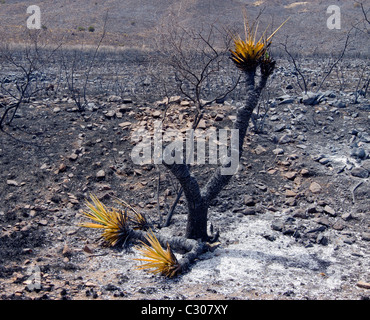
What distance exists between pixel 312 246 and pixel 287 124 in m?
3.90

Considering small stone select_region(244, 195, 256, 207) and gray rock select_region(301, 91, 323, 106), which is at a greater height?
gray rock select_region(301, 91, 323, 106)

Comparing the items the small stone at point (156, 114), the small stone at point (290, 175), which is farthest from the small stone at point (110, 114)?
the small stone at point (290, 175)

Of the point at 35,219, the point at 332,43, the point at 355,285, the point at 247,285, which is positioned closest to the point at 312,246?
the point at 355,285

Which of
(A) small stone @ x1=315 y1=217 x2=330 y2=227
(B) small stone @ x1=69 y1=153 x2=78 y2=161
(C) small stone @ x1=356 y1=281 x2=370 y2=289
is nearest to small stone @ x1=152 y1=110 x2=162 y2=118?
(B) small stone @ x1=69 y1=153 x2=78 y2=161

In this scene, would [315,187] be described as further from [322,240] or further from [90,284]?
[90,284]

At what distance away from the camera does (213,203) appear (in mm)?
6234

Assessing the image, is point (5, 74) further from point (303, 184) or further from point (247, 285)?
point (247, 285)

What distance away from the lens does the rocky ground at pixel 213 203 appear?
158 inches

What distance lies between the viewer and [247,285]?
3.95 m

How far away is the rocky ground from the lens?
4.01 metres

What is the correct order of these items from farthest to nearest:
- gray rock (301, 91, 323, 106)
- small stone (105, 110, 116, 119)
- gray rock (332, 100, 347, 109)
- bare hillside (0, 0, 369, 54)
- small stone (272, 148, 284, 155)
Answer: bare hillside (0, 0, 369, 54) → gray rock (301, 91, 323, 106) → gray rock (332, 100, 347, 109) → small stone (105, 110, 116, 119) → small stone (272, 148, 284, 155)

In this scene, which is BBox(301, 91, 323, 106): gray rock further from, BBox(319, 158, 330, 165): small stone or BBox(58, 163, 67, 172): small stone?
BBox(58, 163, 67, 172): small stone

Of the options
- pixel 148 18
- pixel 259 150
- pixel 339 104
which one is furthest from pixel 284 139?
pixel 148 18
